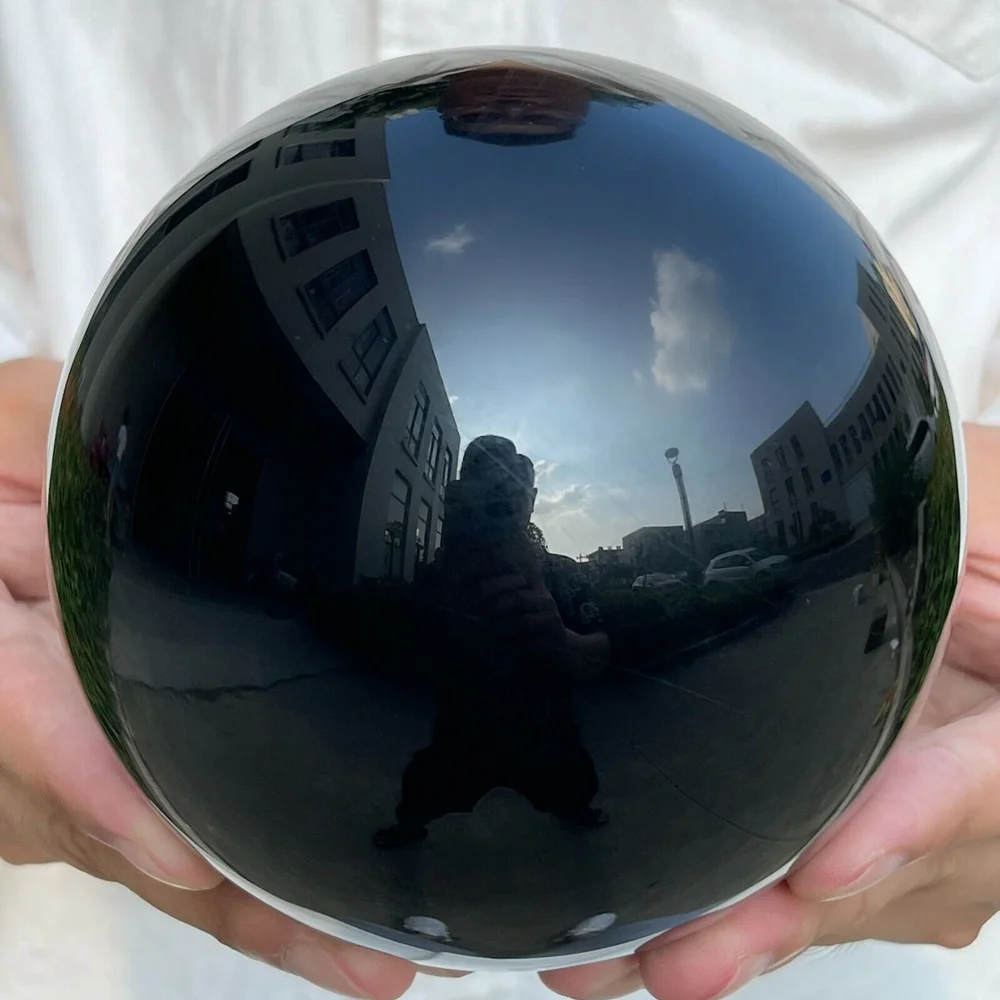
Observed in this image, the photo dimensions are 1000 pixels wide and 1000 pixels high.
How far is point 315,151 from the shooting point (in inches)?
18.6

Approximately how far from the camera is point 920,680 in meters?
0.53

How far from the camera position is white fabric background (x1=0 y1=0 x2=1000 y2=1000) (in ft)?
3.10

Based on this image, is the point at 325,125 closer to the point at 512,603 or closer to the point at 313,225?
the point at 313,225

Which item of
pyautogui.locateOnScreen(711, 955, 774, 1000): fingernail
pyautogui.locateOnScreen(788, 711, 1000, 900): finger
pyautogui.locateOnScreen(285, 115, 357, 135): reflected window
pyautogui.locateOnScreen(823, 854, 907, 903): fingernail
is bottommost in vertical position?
pyautogui.locateOnScreen(711, 955, 774, 1000): fingernail

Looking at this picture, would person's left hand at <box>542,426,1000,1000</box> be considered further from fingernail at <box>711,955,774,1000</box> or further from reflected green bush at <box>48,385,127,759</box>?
reflected green bush at <box>48,385,127,759</box>

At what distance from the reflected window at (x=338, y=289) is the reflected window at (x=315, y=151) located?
66 mm

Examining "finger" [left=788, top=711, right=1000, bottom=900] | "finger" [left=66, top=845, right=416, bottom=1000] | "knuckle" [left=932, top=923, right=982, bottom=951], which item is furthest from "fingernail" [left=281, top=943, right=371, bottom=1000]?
"knuckle" [left=932, top=923, right=982, bottom=951]

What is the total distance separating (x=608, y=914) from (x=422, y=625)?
19cm

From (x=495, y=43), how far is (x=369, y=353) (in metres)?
0.63

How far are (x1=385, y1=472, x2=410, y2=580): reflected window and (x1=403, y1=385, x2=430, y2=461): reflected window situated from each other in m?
0.01

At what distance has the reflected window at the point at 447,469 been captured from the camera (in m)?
0.40

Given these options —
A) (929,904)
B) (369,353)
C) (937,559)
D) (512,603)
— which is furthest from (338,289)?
(929,904)

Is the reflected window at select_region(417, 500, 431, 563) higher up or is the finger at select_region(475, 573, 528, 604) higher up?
the reflected window at select_region(417, 500, 431, 563)

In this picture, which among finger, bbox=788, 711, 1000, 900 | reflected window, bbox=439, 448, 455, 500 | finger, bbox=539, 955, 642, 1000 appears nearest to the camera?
reflected window, bbox=439, 448, 455, 500
